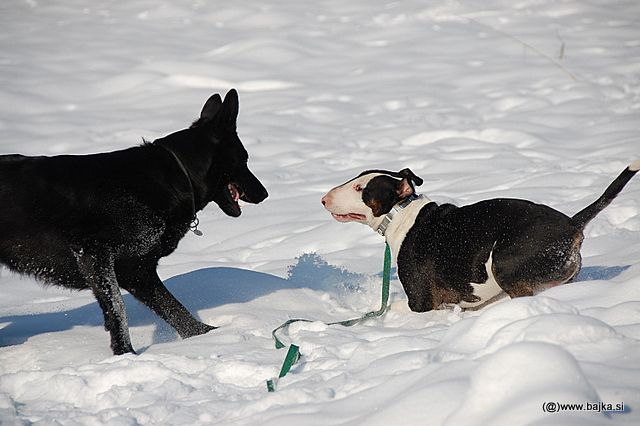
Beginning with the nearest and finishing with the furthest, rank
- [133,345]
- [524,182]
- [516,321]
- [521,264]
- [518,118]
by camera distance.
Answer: [516,321] < [521,264] < [133,345] < [524,182] < [518,118]

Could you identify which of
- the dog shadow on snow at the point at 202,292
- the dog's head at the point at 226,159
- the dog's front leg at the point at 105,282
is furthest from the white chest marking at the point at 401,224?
the dog's front leg at the point at 105,282

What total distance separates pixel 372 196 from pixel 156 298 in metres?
1.41

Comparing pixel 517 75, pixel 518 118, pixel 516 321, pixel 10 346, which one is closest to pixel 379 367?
pixel 516 321

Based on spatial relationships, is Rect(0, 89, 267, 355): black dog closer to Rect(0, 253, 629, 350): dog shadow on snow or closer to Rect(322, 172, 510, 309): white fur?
Rect(0, 253, 629, 350): dog shadow on snow

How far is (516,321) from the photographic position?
8.89 feet

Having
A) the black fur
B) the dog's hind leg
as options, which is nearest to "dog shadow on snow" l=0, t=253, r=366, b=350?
the dog's hind leg

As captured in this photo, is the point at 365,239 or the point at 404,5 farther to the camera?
the point at 404,5

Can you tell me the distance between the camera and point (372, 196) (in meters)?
4.61

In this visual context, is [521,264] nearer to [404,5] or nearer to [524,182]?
[524,182]

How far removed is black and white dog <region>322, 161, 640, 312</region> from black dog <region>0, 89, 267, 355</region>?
0.99 metres

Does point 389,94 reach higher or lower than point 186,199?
lower

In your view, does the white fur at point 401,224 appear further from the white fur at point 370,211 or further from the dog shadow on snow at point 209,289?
the dog shadow on snow at point 209,289

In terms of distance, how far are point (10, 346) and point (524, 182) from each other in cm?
461

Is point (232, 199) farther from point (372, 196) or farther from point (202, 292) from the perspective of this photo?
point (372, 196)
